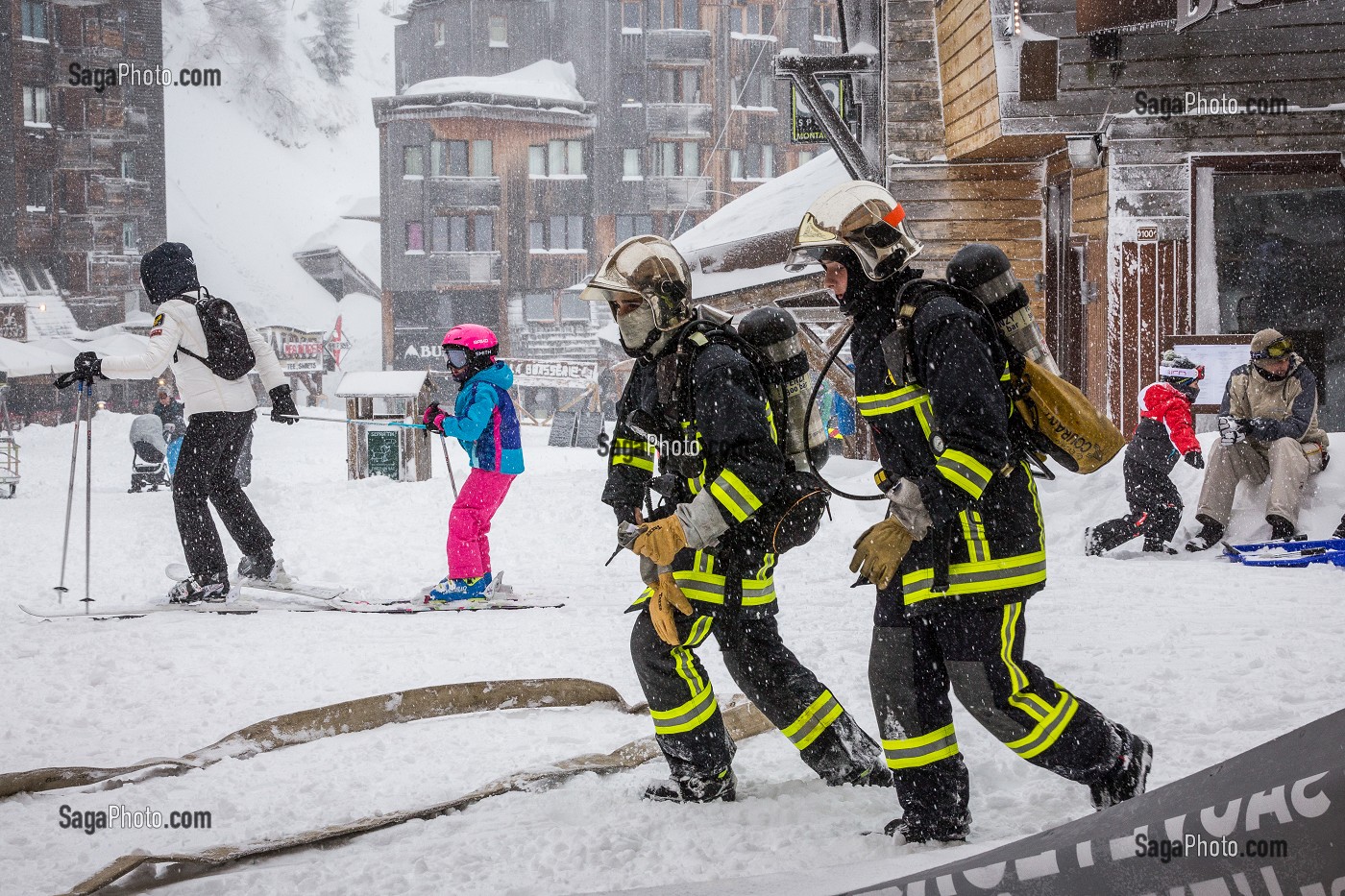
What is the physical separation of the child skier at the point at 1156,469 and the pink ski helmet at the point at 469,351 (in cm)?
506

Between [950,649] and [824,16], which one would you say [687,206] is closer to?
[824,16]

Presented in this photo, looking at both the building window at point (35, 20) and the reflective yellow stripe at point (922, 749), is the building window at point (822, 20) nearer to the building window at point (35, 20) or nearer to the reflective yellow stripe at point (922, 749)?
the building window at point (35, 20)

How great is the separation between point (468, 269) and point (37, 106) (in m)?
16.5

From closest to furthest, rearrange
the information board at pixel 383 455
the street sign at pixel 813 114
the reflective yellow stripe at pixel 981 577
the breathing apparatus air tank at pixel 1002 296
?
1. the reflective yellow stripe at pixel 981 577
2. the breathing apparatus air tank at pixel 1002 296
3. the information board at pixel 383 455
4. the street sign at pixel 813 114

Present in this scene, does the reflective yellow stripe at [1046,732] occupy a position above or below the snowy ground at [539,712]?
above

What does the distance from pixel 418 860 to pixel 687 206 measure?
38.4 metres

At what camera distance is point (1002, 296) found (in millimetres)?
3035

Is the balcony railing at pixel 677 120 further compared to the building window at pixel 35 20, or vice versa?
the balcony railing at pixel 677 120

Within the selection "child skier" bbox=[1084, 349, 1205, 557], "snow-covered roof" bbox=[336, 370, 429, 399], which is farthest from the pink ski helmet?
"snow-covered roof" bbox=[336, 370, 429, 399]

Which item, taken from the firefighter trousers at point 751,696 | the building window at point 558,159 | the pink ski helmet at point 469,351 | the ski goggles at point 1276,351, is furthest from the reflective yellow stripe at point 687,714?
the building window at point 558,159

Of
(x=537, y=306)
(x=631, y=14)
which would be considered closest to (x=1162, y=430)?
(x=537, y=306)

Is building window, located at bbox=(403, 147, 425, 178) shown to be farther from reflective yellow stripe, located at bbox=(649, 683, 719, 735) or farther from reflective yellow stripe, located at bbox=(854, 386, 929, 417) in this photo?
reflective yellow stripe, located at bbox=(854, 386, 929, 417)

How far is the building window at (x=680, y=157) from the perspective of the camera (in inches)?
1619

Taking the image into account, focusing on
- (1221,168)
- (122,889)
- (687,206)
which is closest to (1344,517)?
(1221,168)
